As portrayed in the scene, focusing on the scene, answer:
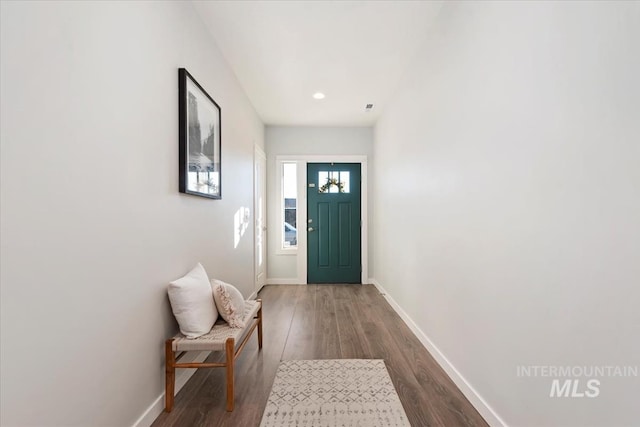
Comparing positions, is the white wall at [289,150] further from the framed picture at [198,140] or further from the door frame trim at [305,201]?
the framed picture at [198,140]

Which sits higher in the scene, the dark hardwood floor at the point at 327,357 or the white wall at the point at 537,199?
the white wall at the point at 537,199

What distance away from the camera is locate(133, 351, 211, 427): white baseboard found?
5.28ft

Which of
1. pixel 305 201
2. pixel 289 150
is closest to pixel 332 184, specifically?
pixel 305 201

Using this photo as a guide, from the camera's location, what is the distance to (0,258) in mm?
905

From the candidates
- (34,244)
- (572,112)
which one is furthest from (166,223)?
(572,112)

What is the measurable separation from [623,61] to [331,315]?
3.11 metres

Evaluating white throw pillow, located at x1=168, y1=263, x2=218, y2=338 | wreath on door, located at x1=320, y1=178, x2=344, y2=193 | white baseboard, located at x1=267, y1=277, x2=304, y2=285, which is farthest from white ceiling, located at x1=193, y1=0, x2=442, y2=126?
white baseboard, located at x1=267, y1=277, x2=304, y2=285

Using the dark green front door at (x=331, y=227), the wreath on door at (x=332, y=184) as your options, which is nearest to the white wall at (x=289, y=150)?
the dark green front door at (x=331, y=227)

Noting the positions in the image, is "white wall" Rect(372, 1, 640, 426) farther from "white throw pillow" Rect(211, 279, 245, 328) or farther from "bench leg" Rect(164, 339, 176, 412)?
"bench leg" Rect(164, 339, 176, 412)

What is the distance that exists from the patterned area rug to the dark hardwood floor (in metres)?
0.07

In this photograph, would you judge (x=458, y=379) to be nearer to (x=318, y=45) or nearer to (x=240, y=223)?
(x=240, y=223)

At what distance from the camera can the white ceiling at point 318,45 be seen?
7.57ft

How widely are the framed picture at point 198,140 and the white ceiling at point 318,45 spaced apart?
2.03 feet

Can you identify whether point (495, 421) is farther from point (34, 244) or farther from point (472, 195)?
point (34, 244)
